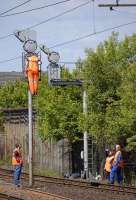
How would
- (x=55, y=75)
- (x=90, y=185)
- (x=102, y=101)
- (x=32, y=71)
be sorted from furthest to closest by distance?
1. (x=55, y=75)
2. (x=102, y=101)
3. (x=90, y=185)
4. (x=32, y=71)

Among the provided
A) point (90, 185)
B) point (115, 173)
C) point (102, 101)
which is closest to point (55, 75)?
point (102, 101)

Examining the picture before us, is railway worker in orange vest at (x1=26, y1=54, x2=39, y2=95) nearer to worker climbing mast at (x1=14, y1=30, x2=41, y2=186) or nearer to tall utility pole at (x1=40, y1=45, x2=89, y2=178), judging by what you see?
worker climbing mast at (x1=14, y1=30, x2=41, y2=186)

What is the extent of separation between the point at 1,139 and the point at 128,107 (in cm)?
2206

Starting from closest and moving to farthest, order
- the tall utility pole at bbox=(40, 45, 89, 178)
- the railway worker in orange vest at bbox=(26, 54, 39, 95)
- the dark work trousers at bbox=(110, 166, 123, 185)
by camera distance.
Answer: the railway worker in orange vest at bbox=(26, 54, 39, 95)
the dark work trousers at bbox=(110, 166, 123, 185)
the tall utility pole at bbox=(40, 45, 89, 178)

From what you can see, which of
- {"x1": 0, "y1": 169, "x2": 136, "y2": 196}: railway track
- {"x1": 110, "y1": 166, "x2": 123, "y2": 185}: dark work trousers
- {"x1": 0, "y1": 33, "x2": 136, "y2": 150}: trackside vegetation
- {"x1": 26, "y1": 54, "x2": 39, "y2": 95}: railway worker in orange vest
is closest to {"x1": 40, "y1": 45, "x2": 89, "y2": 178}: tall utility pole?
{"x1": 0, "y1": 33, "x2": 136, "y2": 150}: trackside vegetation

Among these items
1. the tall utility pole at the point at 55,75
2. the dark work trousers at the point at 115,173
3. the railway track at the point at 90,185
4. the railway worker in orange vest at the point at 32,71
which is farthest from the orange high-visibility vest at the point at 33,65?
the tall utility pole at the point at 55,75

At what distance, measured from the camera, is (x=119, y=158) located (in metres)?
28.7

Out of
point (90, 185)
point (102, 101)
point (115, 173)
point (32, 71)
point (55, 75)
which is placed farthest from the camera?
point (55, 75)

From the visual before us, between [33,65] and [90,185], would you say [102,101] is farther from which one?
[33,65]

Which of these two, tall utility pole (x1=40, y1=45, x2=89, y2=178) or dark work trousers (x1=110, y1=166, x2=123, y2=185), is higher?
tall utility pole (x1=40, y1=45, x2=89, y2=178)

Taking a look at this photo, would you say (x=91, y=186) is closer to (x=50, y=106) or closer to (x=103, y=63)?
(x=103, y=63)

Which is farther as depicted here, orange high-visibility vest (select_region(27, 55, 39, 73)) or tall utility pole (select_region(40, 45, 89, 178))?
tall utility pole (select_region(40, 45, 89, 178))

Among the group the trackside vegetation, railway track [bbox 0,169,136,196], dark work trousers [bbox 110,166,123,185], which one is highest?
the trackside vegetation

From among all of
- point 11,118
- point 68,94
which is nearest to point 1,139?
point 11,118
